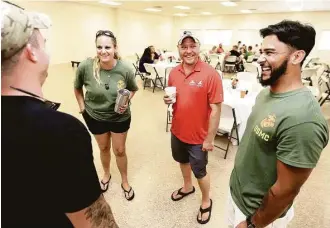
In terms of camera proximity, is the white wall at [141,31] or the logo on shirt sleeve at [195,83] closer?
the logo on shirt sleeve at [195,83]

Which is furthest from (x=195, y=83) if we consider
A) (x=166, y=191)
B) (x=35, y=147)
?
(x=35, y=147)

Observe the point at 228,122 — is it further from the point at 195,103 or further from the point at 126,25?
the point at 126,25

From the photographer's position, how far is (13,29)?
22.3 inches

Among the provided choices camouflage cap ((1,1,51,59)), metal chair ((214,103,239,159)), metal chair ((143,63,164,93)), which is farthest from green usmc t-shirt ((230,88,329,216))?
metal chair ((143,63,164,93))

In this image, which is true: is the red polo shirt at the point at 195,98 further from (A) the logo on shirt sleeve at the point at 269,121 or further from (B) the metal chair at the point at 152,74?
(B) the metal chair at the point at 152,74

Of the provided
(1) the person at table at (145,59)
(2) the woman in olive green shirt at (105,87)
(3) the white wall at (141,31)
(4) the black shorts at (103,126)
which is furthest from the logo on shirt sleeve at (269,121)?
(3) the white wall at (141,31)

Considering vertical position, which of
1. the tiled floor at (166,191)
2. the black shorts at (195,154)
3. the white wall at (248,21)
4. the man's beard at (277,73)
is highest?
the white wall at (248,21)

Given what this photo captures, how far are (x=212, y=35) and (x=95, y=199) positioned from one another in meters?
17.4

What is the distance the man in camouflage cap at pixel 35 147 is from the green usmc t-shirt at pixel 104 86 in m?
1.27

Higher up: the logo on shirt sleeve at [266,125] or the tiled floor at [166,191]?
the logo on shirt sleeve at [266,125]

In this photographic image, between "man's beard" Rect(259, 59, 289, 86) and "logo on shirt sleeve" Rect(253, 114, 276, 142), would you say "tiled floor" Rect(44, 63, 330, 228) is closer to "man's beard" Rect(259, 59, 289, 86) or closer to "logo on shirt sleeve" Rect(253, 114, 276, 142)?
"logo on shirt sleeve" Rect(253, 114, 276, 142)

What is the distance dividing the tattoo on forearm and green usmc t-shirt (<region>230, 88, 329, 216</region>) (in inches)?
27.4

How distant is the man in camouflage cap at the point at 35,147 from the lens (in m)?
0.58

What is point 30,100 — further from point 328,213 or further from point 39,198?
point 328,213
